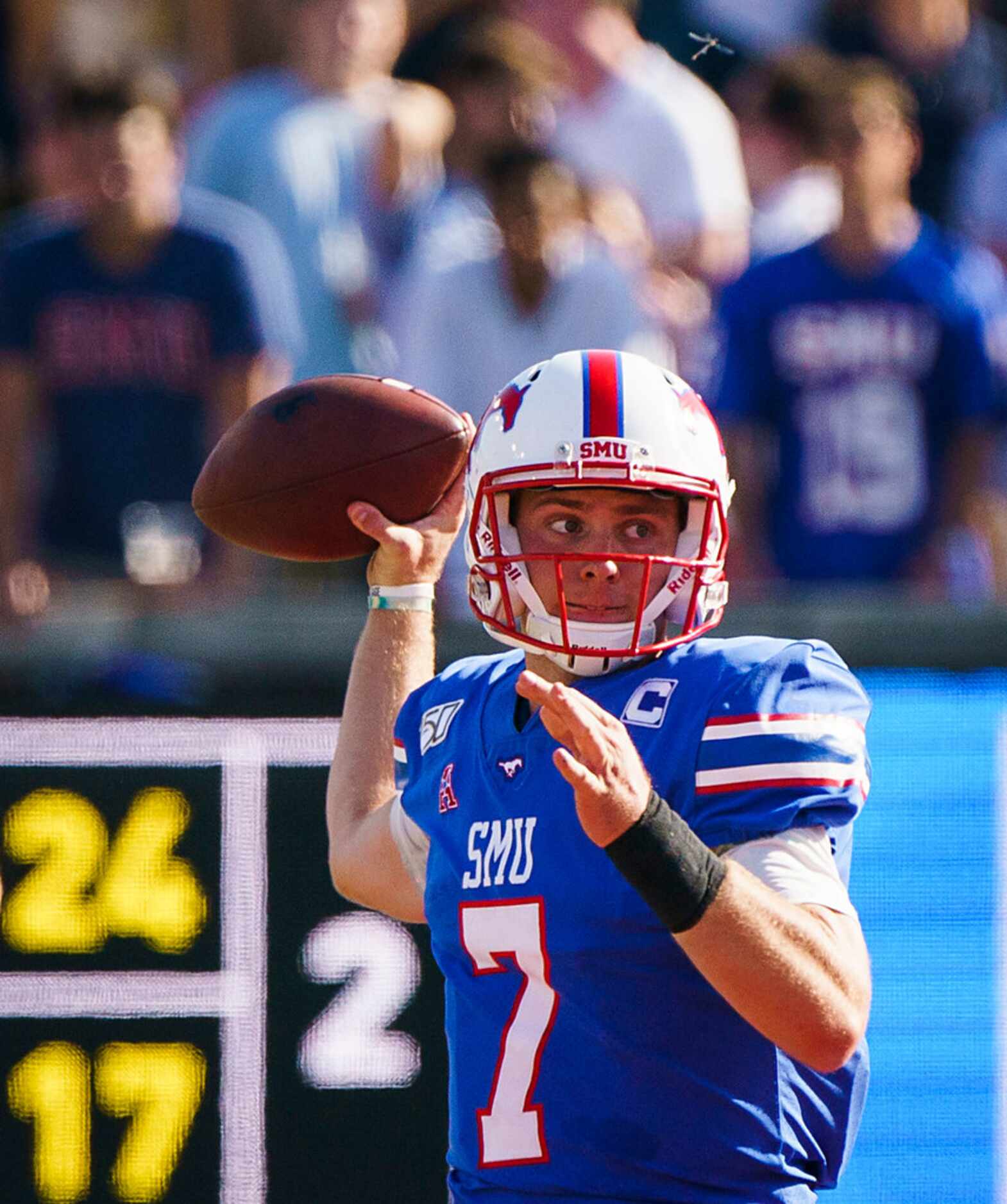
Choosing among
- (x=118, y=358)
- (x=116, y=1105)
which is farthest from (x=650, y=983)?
(x=118, y=358)

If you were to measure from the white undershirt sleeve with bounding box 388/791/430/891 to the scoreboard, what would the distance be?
89 cm

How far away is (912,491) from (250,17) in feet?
10.0

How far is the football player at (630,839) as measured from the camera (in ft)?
7.13

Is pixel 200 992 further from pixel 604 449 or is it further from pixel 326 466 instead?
pixel 604 449

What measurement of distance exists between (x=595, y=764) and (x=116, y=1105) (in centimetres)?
188

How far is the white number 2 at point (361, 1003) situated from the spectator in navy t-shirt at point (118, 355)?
1774 millimetres

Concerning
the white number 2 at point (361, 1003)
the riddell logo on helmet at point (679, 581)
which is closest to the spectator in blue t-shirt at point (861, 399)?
the white number 2 at point (361, 1003)

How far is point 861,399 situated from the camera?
530 cm

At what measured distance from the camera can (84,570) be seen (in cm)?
528

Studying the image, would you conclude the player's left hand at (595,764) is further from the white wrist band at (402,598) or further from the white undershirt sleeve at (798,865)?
the white wrist band at (402,598)

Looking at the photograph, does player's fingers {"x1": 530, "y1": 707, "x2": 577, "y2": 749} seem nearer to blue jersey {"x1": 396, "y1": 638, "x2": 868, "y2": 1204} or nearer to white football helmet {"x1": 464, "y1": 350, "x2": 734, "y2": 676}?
blue jersey {"x1": 396, "y1": 638, "x2": 868, "y2": 1204}

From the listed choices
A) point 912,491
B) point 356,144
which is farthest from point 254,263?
point 912,491

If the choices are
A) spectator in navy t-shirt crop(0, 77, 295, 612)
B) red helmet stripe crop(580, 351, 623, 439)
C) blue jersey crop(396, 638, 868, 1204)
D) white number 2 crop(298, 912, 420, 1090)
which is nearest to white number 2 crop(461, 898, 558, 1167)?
blue jersey crop(396, 638, 868, 1204)

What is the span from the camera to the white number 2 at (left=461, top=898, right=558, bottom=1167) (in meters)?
2.43
